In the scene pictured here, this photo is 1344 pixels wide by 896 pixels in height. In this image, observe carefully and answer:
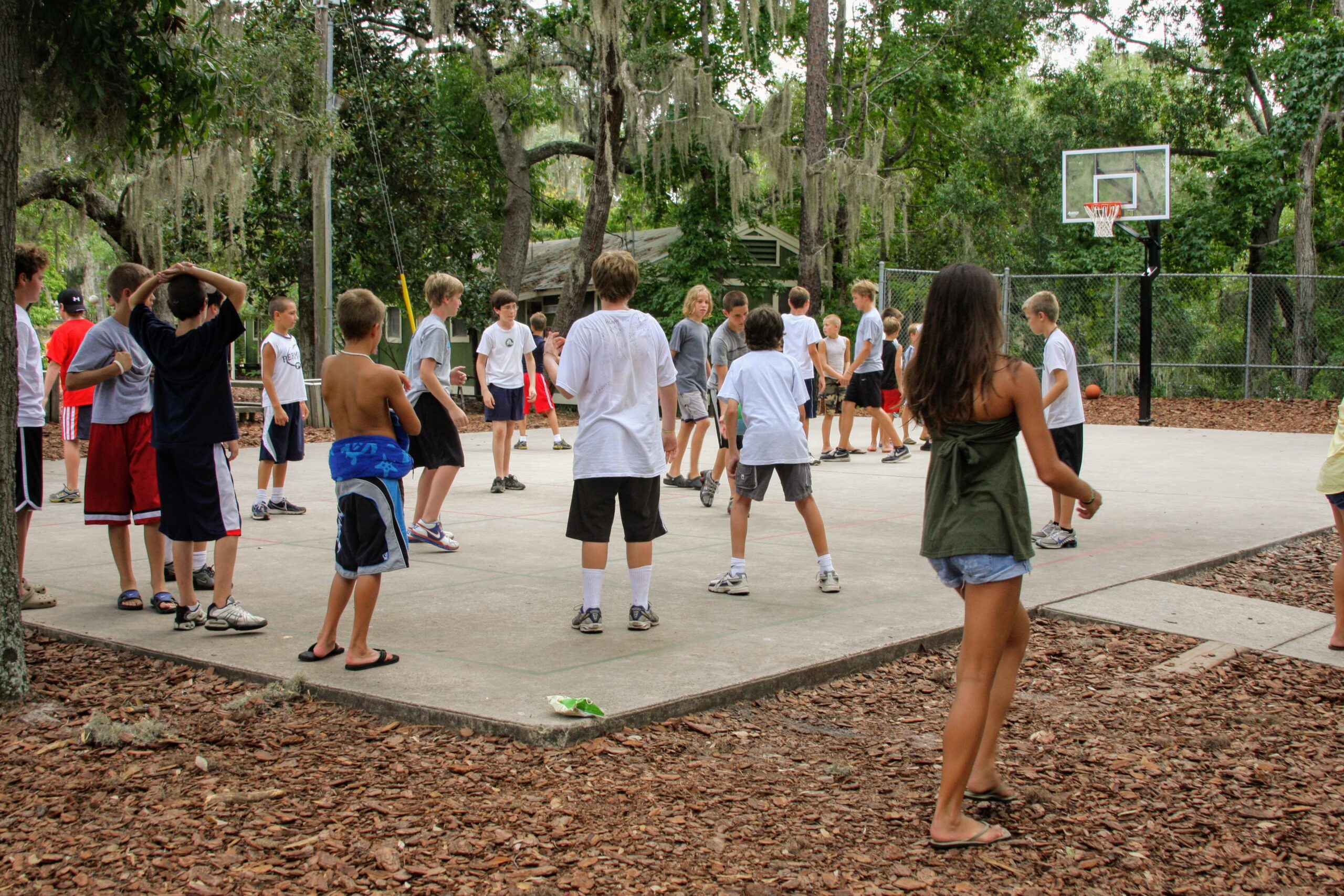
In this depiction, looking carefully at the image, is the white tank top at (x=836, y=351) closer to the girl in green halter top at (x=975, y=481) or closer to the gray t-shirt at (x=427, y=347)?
the gray t-shirt at (x=427, y=347)

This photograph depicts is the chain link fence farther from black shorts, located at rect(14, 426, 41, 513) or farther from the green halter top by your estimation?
the green halter top

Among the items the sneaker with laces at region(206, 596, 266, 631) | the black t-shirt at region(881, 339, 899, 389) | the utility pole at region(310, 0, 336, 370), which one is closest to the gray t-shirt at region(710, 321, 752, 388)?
the black t-shirt at region(881, 339, 899, 389)

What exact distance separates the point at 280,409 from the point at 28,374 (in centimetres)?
255

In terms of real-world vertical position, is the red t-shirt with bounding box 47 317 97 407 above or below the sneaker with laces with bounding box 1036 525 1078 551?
above

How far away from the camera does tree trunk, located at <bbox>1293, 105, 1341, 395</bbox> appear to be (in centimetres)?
2264

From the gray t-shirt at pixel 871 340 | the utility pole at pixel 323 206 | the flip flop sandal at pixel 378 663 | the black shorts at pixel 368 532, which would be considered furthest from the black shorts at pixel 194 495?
the utility pole at pixel 323 206

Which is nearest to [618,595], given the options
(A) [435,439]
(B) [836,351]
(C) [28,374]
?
(A) [435,439]

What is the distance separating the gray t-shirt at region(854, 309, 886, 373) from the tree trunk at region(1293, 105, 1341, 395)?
507 inches

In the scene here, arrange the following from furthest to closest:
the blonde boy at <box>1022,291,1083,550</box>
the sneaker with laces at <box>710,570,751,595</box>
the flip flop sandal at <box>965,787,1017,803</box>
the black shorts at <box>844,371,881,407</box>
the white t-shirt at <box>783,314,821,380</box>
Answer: the black shorts at <box>844,371,881,407</box>, the white t-shirt at <box>783,314,821,380</box>, the blonde boy at <box>1022,291,1083,550</box>, the sneaker with laces at <box>710,570,751,595</box>, the flip flop sandal at <box>965,787,1017,803</box>

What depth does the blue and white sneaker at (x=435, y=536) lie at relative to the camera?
7648 mm

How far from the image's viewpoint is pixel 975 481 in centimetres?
345

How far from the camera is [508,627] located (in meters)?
5.54

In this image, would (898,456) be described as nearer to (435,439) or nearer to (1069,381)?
(1069,381)

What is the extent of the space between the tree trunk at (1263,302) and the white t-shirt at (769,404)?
16.6m
